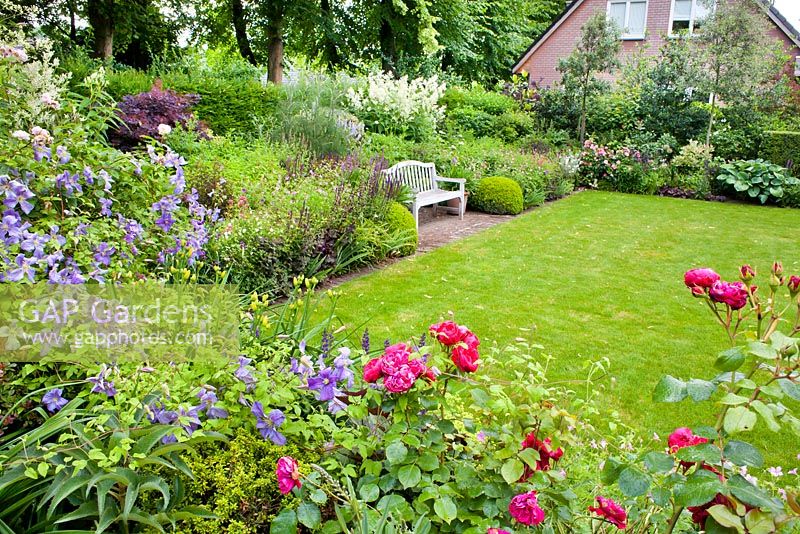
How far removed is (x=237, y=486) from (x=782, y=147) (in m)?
13.4

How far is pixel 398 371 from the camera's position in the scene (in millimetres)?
1620

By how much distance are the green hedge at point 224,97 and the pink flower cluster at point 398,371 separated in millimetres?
9215

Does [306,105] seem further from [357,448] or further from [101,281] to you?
[357,448]

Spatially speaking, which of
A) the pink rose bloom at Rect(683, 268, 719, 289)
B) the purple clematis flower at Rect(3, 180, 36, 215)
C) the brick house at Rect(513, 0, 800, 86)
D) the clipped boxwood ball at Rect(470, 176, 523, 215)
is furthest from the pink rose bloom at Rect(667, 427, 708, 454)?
the brick house at Rect(513, 0, 800, 86)

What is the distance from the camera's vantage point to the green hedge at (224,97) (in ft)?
33.5

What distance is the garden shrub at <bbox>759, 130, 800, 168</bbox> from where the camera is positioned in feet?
39.1

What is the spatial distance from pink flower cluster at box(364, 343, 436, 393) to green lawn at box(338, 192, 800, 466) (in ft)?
3.67

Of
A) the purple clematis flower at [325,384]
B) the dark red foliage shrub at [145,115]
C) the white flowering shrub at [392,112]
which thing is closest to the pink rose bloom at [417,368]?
the purple clematis flower at [325,384]

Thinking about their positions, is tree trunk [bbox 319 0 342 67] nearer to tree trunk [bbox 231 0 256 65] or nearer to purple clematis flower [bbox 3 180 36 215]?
tree trunk [bbox 231 0 256 65]

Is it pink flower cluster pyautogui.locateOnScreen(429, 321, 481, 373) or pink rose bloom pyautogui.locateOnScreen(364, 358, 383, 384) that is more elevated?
pink flower cluster pyautogui.locateOnScreen(429, 321, 481, 373)

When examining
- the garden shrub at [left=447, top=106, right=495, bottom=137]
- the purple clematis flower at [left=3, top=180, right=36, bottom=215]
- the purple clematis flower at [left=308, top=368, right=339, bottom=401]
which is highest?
the garden shrub at [left=447, top=106, right=495, bottom=137]

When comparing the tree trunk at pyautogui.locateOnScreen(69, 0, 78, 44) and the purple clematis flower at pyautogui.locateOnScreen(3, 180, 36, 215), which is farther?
the tree trunk at pyautogui.locateOnScreen(69, 0, 78, 44)

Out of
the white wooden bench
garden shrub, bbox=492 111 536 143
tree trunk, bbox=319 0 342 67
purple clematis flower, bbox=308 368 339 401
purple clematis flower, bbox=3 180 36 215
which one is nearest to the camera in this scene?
purple clematis flower, bbox=308 368 339 401

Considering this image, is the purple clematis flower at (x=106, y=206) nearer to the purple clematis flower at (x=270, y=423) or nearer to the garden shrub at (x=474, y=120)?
the purple clematis flower at (x=270, y=423)
